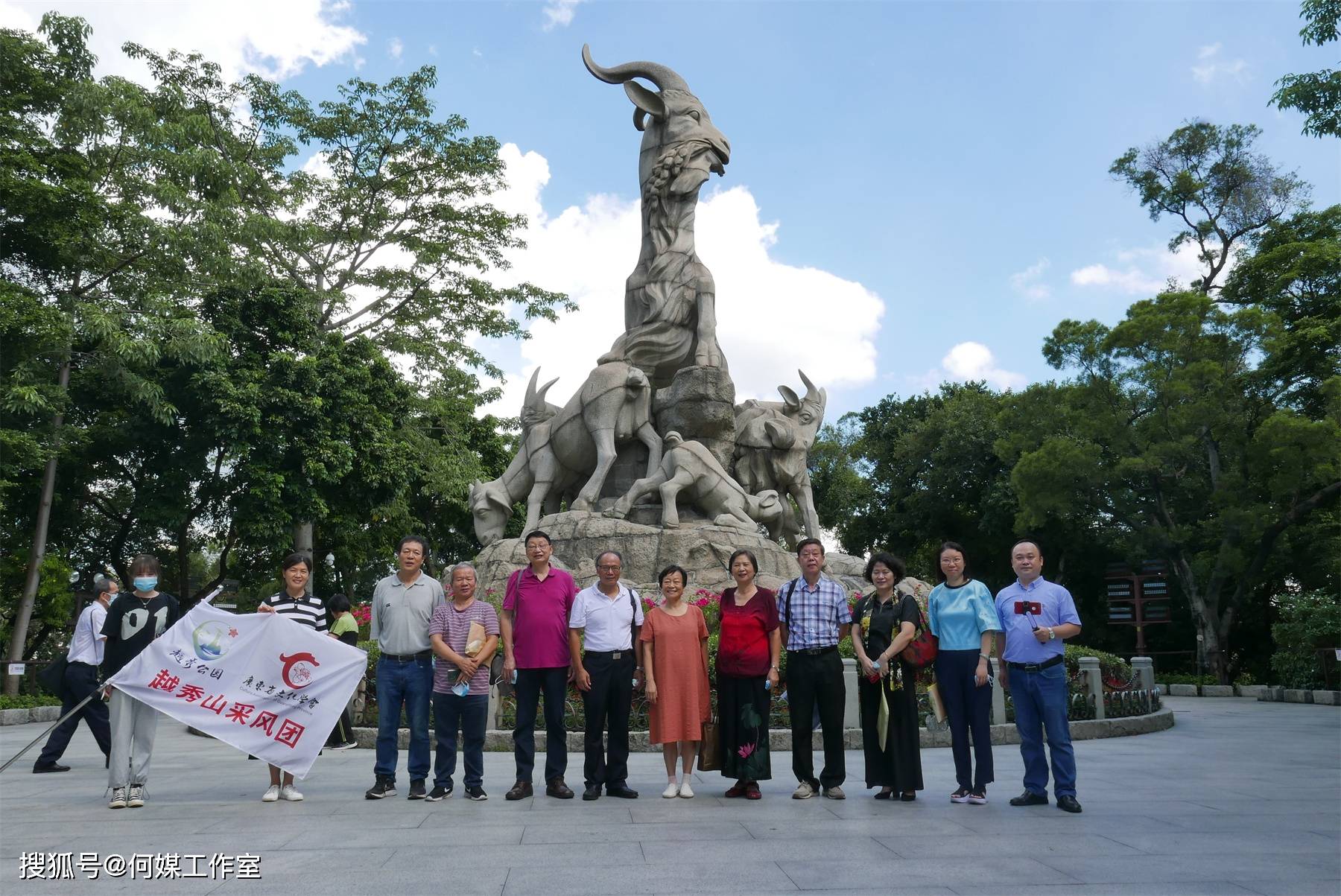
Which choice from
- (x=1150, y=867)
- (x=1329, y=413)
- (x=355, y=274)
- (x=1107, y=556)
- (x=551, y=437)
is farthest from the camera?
(x=1107, y=556)

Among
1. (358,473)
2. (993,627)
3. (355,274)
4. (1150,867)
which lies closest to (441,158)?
(355,274)

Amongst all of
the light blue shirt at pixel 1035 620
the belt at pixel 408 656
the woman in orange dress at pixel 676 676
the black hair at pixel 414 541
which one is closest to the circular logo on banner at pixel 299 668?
the belt at pixel 408 656

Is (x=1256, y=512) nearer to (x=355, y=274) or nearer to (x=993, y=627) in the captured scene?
(x=993, y=627)

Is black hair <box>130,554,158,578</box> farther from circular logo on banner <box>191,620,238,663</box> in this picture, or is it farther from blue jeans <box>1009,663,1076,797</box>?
blue jeans <box>1009,663,1076,797</box>

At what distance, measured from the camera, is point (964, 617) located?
5824mm

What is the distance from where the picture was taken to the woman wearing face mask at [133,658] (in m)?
5.76

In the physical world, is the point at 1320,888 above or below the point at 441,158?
below

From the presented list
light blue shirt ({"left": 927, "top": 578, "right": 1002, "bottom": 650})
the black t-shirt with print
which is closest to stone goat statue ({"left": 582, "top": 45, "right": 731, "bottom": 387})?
light blue shirt ({"left": 927, "top": 578, "right": 1002, "bottom": 650})

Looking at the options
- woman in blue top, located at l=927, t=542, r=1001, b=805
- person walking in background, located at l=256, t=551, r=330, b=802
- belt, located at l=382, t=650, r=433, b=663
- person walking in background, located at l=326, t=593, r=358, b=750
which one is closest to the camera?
woman in blue top, located at l=927, t=542, r=1001, b=805

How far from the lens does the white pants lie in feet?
18.9

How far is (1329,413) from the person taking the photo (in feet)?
Answer: 63.8

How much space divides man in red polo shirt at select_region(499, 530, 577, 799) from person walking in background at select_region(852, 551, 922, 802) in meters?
1.66

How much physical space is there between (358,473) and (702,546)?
36.7ft

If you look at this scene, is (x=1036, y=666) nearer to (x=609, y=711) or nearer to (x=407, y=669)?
(x=609, y=711)
